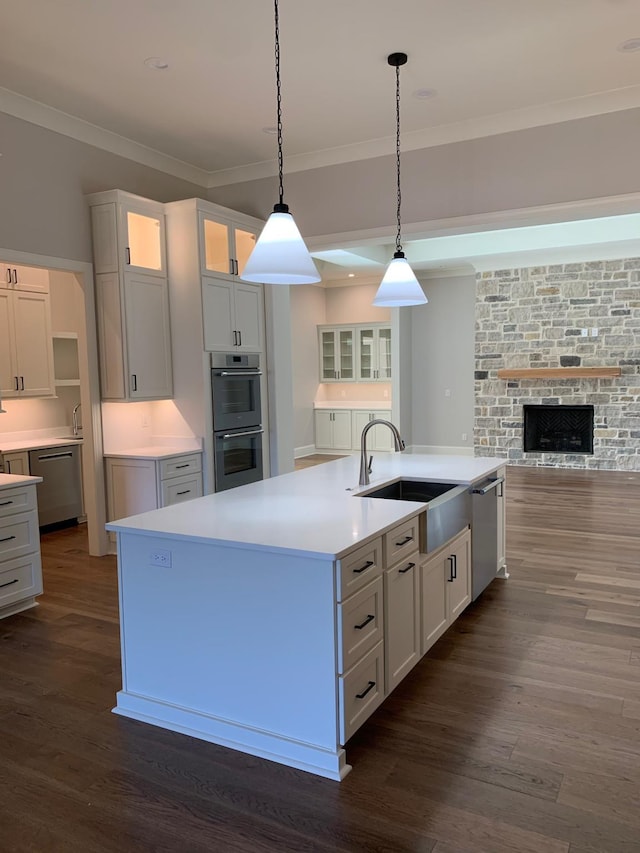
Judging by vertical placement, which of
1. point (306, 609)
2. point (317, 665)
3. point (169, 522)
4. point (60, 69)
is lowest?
point (317, 665)

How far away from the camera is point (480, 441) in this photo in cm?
985

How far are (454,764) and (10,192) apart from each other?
4343mm

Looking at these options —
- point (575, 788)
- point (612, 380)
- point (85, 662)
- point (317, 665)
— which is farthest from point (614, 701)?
point (612, 380)

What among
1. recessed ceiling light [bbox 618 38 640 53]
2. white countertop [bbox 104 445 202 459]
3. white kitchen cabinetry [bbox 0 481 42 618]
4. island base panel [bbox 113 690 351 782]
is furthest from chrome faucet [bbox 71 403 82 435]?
recessed ceiling light [bbox 618 38 640 53]

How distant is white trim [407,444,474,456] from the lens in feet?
33.6

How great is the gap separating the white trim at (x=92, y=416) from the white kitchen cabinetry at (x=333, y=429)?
5880 mm

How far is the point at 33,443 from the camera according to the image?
5.84 meters

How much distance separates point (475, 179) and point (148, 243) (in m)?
2.70

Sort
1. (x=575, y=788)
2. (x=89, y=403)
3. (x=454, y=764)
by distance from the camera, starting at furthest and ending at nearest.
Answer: (x=89, y=403)
(x=454, y=764)
(x=575, y=788)

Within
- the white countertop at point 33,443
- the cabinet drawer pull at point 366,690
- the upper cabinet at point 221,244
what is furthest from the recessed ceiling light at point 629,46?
the white countertop at point 33,443

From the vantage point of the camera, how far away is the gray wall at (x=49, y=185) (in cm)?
435

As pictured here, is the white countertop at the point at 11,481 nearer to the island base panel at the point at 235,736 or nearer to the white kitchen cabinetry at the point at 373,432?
the island base panel at the point at 235,736

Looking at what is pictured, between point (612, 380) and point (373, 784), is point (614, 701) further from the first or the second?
point (612, 380)

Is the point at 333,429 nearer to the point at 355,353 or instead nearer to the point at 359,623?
the point at 355,353
